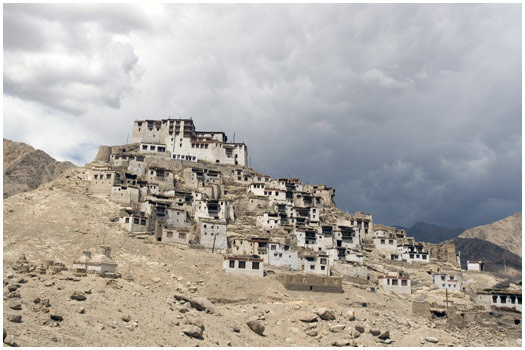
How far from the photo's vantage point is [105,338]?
3434 centimetres

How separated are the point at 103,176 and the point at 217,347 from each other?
51.6m

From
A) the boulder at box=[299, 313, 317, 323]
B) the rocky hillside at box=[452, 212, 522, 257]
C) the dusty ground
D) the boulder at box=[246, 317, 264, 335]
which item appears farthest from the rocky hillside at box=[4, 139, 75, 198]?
the rocky hillside at box=[452, 212, 522, 257]

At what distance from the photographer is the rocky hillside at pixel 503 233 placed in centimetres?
17236

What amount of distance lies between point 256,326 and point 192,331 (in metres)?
8.75

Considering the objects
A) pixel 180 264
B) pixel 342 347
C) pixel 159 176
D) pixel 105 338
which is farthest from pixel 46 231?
pixel 342 347

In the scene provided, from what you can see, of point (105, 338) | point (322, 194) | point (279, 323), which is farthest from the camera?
point (322, 194)

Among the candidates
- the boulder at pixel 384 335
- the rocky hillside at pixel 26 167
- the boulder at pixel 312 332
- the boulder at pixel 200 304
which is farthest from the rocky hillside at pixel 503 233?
the boulder at pixel 200 304

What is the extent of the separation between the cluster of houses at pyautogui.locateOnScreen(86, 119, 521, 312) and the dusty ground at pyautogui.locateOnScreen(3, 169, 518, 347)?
3.46m

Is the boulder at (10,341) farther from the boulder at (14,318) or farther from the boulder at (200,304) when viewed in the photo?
the boulder at (200,304)

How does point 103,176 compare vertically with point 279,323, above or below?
above

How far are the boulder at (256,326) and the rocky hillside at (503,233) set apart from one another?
143777 millimetres

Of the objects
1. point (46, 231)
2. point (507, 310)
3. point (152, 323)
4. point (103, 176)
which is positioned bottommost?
point (507, 310)

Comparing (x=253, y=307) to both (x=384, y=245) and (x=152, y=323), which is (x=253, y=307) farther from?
(x=384, y=245)

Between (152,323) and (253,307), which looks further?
(253,307)
